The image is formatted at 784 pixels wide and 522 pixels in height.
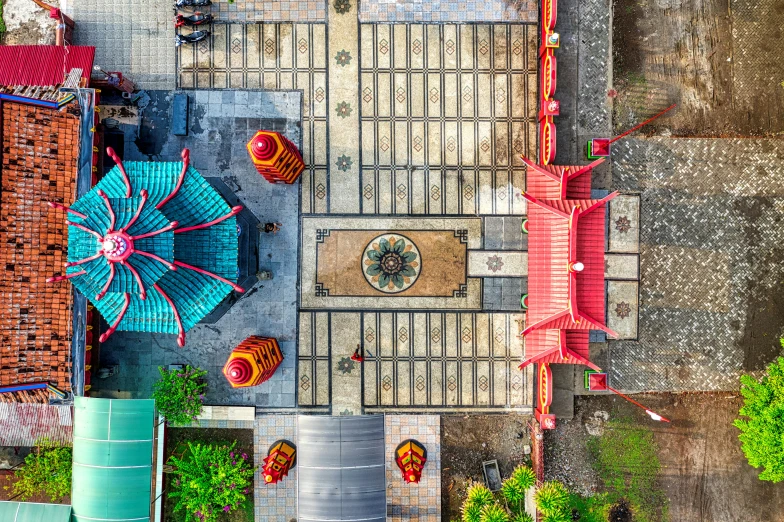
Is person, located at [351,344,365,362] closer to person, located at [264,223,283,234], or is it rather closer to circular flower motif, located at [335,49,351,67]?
person, located at [264,223,283,234]

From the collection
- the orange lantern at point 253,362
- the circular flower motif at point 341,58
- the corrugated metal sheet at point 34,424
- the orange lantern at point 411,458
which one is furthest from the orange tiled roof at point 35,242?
the orange lantern at point 411,458

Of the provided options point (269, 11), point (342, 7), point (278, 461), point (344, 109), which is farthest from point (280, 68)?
point (278, 461)

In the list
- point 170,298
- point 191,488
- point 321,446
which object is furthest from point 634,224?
point 191,488

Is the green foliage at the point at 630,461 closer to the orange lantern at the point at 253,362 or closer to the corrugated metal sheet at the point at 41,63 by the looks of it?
the orange lantern at the point at 253,362

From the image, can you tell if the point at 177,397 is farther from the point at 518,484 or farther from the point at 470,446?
the point at 518,484

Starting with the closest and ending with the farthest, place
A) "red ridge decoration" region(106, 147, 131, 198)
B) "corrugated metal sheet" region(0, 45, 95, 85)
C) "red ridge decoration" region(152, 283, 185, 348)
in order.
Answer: "red ridge decoration" region(106, 147, 131, 198) < "red ridge decoration" region(152, 283, 185, 348) < "corrugated metal sheet" region(0, 45, 95, 85)

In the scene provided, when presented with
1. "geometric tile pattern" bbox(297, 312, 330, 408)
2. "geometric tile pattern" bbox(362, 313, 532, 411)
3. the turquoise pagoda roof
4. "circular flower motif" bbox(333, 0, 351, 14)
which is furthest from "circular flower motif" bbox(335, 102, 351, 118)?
"geometric tile pattern" bbox(362, 313, 532, 411)

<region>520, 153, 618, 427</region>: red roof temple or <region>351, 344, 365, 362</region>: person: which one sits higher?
<region>520, 153, 618, 427</region>: red roof temple
